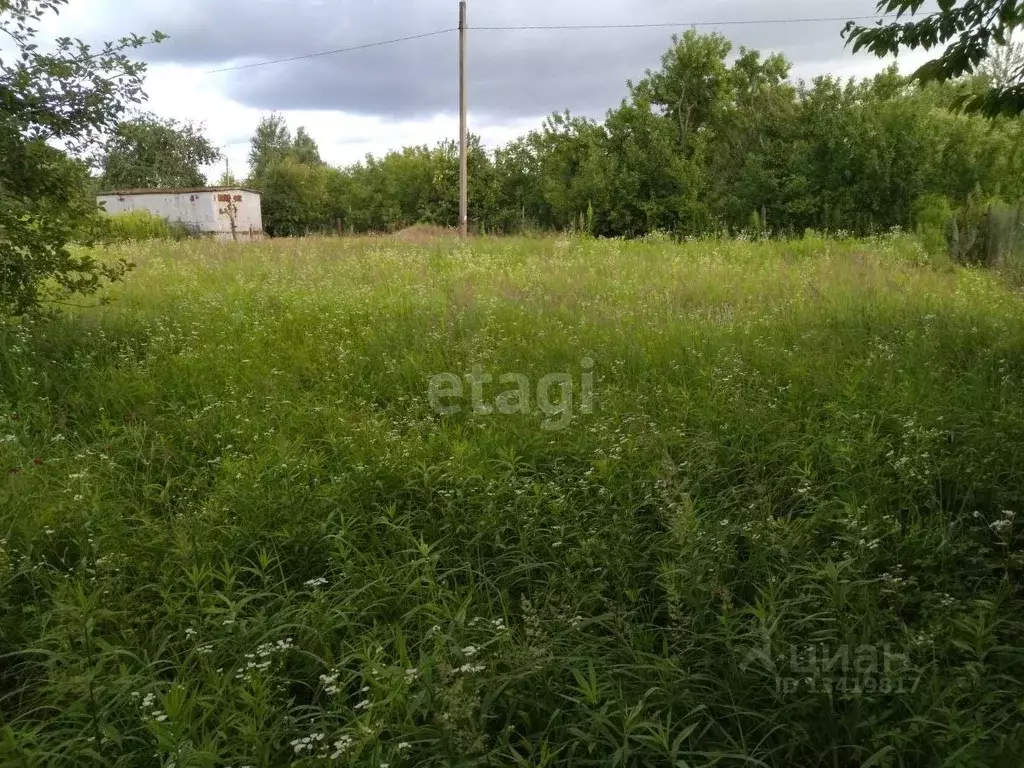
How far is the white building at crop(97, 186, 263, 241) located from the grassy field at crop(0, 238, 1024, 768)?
22959 mm

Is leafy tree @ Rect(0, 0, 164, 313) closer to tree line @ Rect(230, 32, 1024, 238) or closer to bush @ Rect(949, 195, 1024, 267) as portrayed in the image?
bush @ Rect(949, 195, 1024, 267)

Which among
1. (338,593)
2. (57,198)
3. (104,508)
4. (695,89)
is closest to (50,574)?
(104,508)

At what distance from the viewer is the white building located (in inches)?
1053

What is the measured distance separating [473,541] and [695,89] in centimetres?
2733

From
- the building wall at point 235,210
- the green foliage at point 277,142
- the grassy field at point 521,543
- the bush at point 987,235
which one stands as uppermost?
the green foliage at point 277,142

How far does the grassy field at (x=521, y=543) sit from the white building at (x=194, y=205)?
75.3 ft

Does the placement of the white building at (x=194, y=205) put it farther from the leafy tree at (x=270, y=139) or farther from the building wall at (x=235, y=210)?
the leafy tree at (x=270, y=139)

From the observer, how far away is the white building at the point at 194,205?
26734 mm

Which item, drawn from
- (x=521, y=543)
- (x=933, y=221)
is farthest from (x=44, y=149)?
(x=933, y=221)

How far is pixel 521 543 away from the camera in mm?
3078

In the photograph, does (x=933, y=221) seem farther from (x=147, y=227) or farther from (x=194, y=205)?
(x=194, y=205)

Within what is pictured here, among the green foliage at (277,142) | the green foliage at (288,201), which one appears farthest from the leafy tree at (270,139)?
the green foliage at (288,201)

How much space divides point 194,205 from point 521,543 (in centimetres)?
2834

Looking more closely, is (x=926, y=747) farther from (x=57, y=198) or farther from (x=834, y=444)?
(x=57, y=198)
